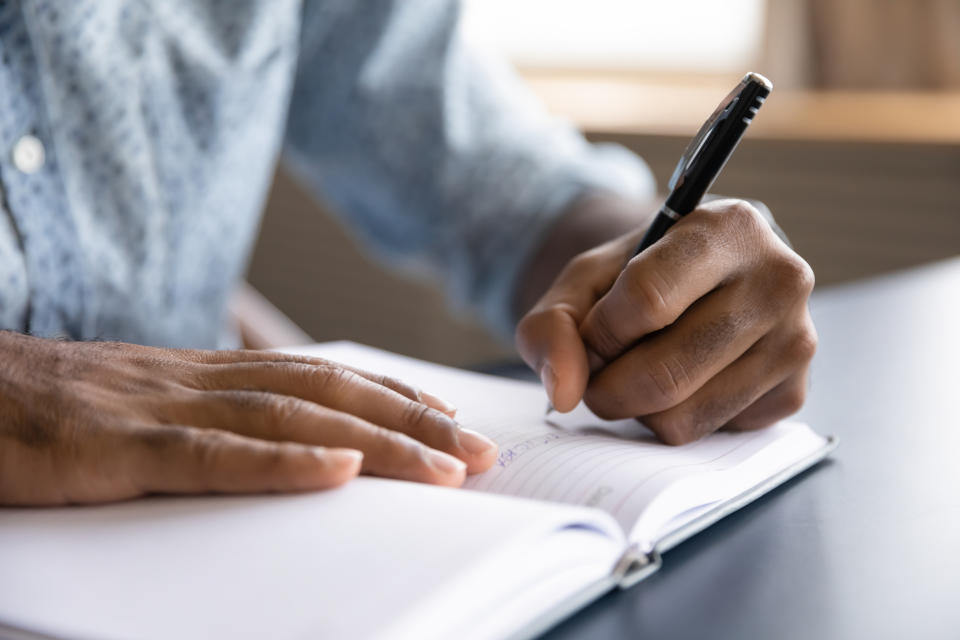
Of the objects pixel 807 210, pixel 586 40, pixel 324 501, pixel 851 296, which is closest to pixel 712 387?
pixel 324 501

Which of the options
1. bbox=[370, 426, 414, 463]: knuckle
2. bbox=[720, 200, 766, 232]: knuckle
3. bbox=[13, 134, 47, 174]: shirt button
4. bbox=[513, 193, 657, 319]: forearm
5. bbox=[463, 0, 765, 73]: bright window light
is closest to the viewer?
bbox=[370, 426, 414, 463]: knuckle

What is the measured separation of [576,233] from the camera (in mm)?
995

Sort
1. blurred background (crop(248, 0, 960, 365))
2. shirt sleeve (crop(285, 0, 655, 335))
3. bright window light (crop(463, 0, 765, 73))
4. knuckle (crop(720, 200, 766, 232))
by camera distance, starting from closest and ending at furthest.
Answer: knuckle (crop(720, 200, 766, 232)), shirt sleeve (crop(285, 0, 655, 335)), blurred background (crop(248, 0, 960, 365)), bright window light (crop(463, 0, 765, 73))

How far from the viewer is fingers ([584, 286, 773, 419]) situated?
504mm

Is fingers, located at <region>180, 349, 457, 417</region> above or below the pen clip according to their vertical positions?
below

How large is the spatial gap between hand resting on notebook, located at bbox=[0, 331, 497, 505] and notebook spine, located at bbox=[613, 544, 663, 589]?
0.08 m

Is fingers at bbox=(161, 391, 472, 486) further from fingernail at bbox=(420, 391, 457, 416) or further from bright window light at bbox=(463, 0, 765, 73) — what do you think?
bright window light at bbox=(463, 0, 765, 73)

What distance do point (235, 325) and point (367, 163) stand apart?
0.25m

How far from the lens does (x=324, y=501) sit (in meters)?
0.38

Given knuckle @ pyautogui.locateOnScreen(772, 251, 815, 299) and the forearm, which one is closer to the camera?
knuckle @ pyautogui.locateOnScreen(772, 251, 815, 299)

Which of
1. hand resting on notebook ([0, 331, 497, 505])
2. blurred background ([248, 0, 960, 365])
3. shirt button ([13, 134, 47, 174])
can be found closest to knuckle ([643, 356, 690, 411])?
hand resting on notebook ([0, 331, 497, 505])

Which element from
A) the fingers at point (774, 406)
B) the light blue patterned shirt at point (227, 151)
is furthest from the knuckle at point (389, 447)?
the light blue patterned shirt at point (227, 151)

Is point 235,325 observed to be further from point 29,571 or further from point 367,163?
point 29,571

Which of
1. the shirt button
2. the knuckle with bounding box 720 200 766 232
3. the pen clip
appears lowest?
the knuckle with bounding box 720 200 766 232
